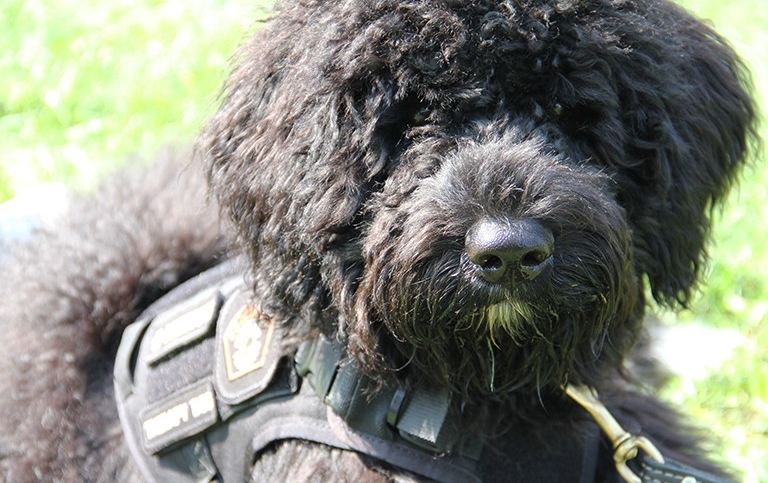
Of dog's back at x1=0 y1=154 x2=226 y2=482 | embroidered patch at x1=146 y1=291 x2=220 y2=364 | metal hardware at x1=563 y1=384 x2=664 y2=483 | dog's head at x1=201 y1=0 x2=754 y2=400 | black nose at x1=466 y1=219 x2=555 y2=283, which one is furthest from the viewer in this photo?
dog's back at x1=0 y1=154 x2=226 y2=482

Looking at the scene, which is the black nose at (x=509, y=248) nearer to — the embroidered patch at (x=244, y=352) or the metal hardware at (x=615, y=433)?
the metal hardware at (x=615, y=433)

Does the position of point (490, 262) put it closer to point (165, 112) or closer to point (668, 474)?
point (668, 474)

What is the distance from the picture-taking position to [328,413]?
277 centimetres

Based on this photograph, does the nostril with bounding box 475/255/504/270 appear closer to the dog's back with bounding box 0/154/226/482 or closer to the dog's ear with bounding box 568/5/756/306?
the dog's ear with bounding box 568/5/756/306

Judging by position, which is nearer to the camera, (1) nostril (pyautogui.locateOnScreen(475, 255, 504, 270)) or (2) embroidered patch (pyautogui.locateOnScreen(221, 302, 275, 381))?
(1) nostril (pyautogui.locateOnScreen(475, 255, 504, 270))

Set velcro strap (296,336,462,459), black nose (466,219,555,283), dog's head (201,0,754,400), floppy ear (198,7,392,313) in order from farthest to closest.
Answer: velcro strap (296,336,462,459) < floppy ear (198,7,392,313) < dog's head (201,0,754,400) < black nose (466,219,555,283)

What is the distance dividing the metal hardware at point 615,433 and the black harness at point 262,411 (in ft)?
0.30

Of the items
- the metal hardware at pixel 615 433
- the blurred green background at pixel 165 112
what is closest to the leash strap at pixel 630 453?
the metal hardware at pixel 615 433

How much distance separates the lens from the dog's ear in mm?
2605

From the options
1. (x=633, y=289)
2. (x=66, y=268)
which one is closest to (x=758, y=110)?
(x=633, y=289)

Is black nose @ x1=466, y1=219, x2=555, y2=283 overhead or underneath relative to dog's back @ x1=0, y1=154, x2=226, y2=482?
overhead

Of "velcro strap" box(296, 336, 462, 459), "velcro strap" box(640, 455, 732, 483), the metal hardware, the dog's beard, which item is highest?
the dog's beard

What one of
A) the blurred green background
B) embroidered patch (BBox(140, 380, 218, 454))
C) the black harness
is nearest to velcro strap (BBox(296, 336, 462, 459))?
the black harness

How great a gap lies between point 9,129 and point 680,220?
4.90 meters
